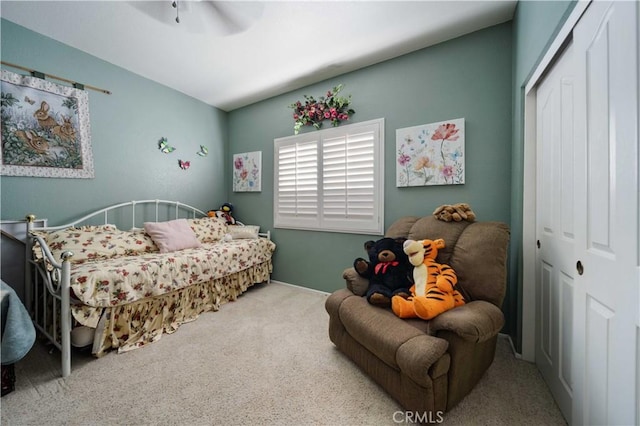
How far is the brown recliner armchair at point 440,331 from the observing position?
1.12 m

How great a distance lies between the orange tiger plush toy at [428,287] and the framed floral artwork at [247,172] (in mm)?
2462

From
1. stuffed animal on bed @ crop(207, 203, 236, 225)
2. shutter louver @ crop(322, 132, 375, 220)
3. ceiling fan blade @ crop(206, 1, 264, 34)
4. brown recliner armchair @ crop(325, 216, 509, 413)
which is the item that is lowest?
brown recliner armchair @ crop(325, 216, 509, 413)

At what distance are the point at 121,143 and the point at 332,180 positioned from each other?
2339mm

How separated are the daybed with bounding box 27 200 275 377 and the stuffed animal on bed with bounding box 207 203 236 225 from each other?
28 cm

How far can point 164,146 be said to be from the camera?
298 cm

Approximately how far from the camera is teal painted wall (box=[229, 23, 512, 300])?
78.2 inches

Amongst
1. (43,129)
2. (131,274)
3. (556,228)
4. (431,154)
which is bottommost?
(131,274)

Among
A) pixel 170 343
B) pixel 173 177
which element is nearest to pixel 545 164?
pixel 170 343

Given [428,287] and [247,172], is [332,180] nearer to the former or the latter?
[247,172]

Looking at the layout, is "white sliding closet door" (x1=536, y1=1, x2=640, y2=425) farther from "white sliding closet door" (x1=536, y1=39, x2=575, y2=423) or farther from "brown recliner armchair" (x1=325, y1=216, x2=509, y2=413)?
"brown recliner armchair" (x1=325, y1=216, x2=509, y2=413)

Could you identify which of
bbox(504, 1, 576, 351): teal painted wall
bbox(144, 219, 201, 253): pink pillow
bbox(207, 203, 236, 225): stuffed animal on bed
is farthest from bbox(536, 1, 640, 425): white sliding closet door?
bbox(207, 203, 236, 225): stuffed animal on bed

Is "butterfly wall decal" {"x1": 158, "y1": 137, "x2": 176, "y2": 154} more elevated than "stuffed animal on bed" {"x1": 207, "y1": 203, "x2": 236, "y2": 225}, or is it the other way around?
"butterfly wall decal" {"x1": 158, "y1": 137, "x2": 176, "y2": 154}

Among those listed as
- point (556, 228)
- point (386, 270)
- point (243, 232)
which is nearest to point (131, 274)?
point (243, 232)

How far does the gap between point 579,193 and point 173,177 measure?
3.68 meters
